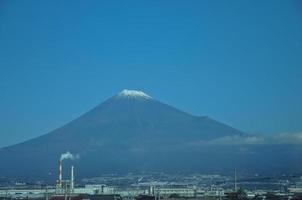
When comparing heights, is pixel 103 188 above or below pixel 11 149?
below

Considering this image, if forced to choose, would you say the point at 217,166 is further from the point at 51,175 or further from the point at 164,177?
the point at 51,175

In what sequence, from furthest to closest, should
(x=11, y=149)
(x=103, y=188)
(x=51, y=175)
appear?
1. (x=11, y=149)
2. (x=51, y=175)
3. (x=103, y=188)

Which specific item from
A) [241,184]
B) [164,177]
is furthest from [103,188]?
[164,177]

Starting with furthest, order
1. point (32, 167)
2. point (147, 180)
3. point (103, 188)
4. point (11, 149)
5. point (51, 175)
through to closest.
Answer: point (11, 149)
point (32, 167)
point (51, 175)
point (147, 180)
point (103, 188)

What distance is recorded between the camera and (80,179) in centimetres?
5947

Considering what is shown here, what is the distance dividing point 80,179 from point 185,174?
1026 centimetres

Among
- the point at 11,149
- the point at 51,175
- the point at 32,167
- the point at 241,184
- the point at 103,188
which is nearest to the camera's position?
the point at 103,188

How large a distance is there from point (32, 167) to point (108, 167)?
783cm

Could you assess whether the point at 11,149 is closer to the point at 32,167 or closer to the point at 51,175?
the point at 32,167

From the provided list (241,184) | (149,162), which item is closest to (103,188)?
(241,184)

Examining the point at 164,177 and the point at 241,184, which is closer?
the point at 241,184

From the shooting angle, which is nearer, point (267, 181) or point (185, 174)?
point (267, 181)

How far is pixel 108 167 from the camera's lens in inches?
2726

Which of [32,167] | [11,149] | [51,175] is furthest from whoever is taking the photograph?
[11,149]
